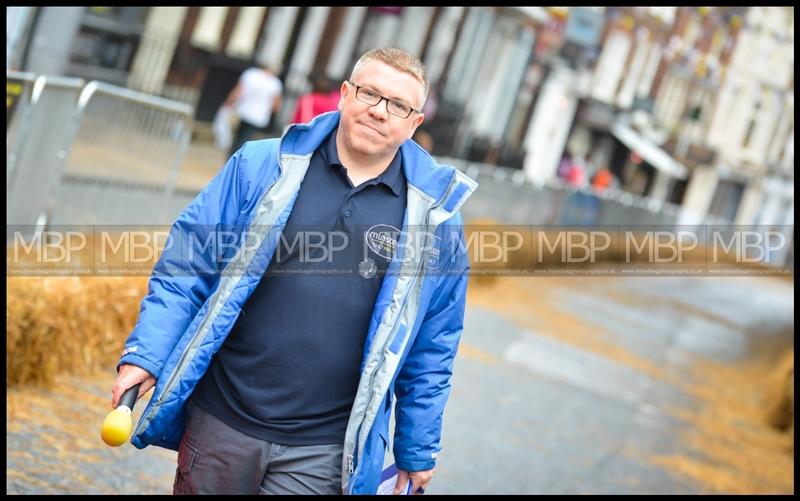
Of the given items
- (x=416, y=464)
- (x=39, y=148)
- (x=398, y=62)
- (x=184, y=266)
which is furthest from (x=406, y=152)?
(x=39, y=148)

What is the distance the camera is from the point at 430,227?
402cm

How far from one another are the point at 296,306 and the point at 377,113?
587 mm

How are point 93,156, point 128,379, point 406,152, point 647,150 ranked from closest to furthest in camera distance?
1. point 128,379
2. point 406,152
3. point 93,156
4. point 647,150

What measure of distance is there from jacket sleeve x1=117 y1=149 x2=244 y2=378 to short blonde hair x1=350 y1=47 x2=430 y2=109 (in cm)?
45

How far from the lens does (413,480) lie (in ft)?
14.1

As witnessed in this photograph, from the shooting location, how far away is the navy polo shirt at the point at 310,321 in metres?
3.88

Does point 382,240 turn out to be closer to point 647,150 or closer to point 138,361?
point 138,361

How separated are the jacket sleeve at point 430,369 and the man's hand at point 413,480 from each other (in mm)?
28

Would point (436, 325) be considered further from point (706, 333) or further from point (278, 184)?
point (706, 333)

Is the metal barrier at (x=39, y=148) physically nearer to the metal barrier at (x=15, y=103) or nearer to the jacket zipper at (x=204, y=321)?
the metal barrier at (x=15, y=103)

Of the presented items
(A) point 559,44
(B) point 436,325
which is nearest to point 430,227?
(B) point 436,325

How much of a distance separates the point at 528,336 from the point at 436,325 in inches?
404

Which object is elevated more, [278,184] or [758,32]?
[758,32]

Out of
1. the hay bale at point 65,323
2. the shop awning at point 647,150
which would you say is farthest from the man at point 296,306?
the shop awning at point 647,150
